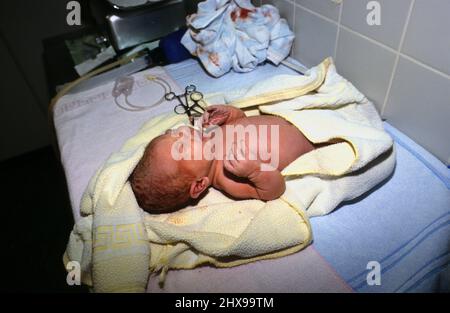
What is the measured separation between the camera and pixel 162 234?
0.75 metres

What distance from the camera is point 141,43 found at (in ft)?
4.20

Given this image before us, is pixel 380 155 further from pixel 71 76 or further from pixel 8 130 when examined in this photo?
pixel 8 130

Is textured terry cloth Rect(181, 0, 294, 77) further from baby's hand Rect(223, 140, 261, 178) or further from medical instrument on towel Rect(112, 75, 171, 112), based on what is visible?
baby's hand Rect(223, 140, 261, 178)

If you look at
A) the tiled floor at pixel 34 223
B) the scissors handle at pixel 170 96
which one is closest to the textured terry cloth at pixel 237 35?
the scissors handle at pixel 170 96

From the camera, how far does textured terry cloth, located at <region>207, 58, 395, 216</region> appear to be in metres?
0.75

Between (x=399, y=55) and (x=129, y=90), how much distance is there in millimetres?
918

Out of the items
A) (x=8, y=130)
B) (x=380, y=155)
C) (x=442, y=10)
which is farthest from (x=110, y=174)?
(x=8, y=130)

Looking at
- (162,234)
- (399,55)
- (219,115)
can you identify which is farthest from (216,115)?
(399,55)

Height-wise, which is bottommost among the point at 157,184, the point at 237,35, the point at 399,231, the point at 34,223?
the point at 34,223

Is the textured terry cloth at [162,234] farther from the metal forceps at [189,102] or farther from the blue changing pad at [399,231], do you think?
the metal forceps at [189,102]

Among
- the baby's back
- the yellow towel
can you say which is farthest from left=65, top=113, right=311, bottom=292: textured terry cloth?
the baby's back

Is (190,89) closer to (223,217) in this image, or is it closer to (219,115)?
(219,115)

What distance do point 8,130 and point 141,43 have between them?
44.3 inches

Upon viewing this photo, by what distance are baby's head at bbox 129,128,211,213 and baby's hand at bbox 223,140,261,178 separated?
8cm
